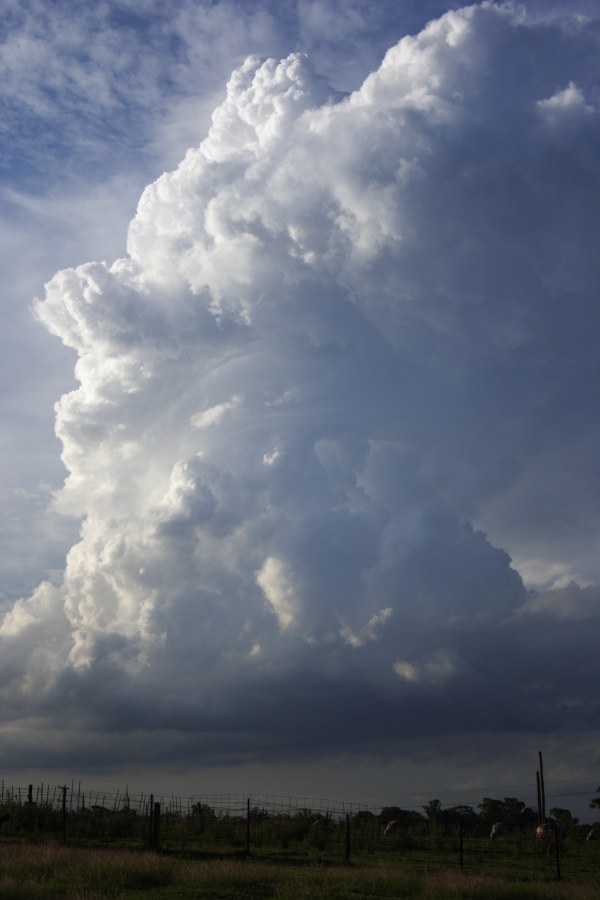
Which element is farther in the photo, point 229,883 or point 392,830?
point 392,830

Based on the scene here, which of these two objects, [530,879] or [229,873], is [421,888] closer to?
[229,873]

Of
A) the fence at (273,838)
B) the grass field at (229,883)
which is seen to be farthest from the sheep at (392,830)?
the grass field at (229,883)

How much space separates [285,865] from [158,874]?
1067cm

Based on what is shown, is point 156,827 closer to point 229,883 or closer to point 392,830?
point 229,883

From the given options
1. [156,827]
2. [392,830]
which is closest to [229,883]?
[156,827]

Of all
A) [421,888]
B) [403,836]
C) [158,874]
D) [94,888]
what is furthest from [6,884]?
[403,836]

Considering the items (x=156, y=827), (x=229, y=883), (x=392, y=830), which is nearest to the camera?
(x=229, y=883)

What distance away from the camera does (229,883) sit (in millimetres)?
30641

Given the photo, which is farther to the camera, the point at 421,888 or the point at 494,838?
→ the point at 494,838

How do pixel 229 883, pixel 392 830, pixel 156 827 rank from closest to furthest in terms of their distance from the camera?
pixel 229 883 → pixel 156 827 → pixel 392 830

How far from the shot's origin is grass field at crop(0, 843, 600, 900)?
93.2 feet

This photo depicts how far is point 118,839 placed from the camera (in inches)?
2109

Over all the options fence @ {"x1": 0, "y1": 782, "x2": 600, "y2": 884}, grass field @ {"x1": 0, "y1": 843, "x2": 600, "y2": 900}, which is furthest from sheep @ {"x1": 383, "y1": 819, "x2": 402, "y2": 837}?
grass field @ {"x1": 0, "y1": 843, "x2": 600, "y2": 900}

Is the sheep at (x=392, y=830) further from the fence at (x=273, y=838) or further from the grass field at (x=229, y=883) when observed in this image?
the grass field at (x=229, y=883)
